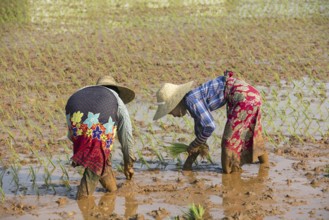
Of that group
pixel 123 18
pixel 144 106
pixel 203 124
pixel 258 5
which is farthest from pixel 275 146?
pixel 258 5

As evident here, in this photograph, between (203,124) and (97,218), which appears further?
(203,124)

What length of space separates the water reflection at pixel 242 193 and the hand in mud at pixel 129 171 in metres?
0.72

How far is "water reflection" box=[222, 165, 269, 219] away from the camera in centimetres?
479

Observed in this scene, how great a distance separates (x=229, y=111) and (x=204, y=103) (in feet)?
0.94

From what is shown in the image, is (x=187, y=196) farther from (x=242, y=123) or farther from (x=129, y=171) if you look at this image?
(x=242, y=123)

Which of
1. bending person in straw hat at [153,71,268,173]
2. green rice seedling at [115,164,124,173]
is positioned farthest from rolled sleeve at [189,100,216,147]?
green rice seedling at [115,164,124,173]

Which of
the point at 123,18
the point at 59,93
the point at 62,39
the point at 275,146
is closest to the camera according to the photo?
the point at 275,146

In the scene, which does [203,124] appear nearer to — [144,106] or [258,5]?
[144,106]

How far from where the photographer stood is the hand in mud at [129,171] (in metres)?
5.25

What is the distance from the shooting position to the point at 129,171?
5.30m

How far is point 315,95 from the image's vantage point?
8.35 metres

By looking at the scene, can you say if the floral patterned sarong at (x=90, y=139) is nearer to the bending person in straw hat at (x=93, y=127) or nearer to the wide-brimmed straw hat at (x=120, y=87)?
the bending person in straw hat at (x=93, y=127)

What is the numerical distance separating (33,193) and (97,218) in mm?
733

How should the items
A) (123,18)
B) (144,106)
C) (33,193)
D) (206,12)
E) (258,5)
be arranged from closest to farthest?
(33,193) → (144,106) → (123,18) → (206,12) → (258,5)
